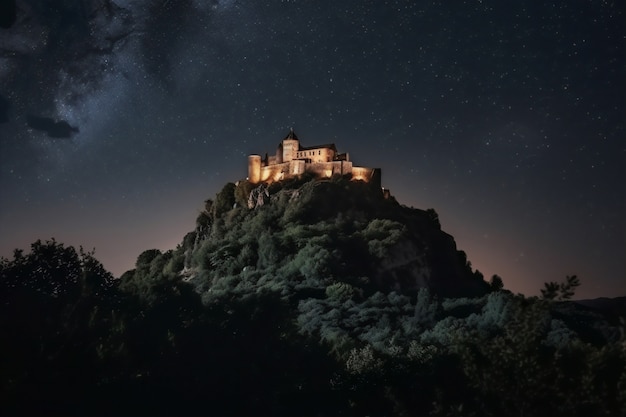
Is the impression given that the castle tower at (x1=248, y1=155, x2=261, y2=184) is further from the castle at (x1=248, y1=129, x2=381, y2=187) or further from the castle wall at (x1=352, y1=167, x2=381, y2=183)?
the castle wall at (x1=352, y1=167, x2=381, y2=183)

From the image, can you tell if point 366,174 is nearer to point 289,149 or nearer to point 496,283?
point 289,149

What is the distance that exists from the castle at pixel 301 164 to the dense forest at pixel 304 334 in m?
6.70

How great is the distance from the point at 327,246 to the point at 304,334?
81.2 ft

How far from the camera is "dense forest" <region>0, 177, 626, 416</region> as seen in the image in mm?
18938

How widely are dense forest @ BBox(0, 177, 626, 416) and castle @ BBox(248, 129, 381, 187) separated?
670cm

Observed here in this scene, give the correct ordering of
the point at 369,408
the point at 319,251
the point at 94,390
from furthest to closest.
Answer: the point at 319,251 < the point at 369,408 < the point at 94,390

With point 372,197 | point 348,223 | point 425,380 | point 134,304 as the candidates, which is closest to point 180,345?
point 134,304

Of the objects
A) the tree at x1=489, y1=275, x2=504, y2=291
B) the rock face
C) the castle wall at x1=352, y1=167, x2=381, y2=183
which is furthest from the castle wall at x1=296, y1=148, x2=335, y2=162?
the tree at x1=489, y1=275, x2=504, y2=291

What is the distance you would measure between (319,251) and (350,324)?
55.7ft

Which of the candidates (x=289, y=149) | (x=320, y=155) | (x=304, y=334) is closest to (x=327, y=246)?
(x=320, y=155)

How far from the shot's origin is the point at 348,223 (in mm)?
81250

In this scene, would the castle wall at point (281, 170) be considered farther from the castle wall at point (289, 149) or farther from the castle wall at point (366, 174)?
the castle wall at point (366, 174)

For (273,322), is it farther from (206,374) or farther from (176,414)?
(176,414)

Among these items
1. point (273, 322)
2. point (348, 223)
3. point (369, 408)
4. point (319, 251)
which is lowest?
point (369, 408)
